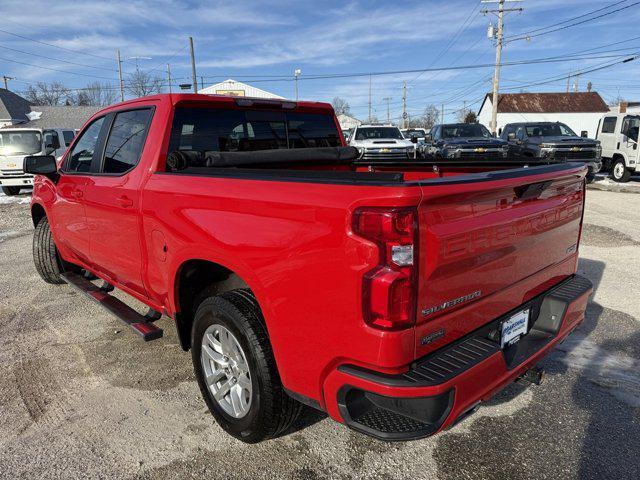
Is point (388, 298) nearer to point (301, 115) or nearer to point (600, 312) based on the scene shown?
point (301, 115)

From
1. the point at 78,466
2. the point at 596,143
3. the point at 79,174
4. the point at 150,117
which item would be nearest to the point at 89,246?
the point at 79,174

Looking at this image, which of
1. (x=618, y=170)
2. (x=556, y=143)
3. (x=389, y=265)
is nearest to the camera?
(x=389, y=265)

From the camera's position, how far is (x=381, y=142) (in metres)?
17.3

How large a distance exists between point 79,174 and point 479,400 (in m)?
3.62

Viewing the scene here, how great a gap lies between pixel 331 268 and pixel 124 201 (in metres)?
2.03

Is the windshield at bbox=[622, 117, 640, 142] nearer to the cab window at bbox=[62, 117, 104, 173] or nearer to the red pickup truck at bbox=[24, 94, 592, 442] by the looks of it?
the red pickup truck at bbox=[24, 94, 592, 442]

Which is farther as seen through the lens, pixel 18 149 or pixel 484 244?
pixel 18 149

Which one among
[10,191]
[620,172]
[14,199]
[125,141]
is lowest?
→ [14,199]

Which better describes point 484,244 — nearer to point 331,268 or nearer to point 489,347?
point 489,347

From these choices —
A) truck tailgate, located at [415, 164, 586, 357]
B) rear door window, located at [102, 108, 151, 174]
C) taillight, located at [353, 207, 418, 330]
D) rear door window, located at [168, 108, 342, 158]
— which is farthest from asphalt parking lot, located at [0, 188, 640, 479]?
rear door window, located at [168, 108, 342, 158]

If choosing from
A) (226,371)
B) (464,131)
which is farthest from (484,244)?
(464,131)

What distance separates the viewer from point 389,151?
55.4 ft

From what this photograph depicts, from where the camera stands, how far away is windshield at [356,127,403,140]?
18359mm

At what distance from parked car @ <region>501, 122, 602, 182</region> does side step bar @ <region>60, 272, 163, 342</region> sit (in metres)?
12.2
